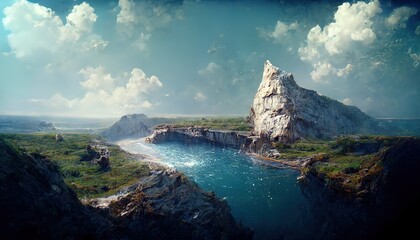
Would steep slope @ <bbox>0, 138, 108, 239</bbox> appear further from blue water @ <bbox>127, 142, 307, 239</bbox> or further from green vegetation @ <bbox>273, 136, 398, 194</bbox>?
green vegetation @ <bbox>273, 136, 398, 194</bbox>

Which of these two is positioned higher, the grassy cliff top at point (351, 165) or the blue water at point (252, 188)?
the grassy cliff top at point (351, 165)

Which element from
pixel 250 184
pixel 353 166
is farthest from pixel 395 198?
pixel 250 184

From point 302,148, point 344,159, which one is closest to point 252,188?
point 344,159

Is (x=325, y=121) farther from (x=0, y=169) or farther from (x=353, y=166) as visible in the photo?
(x=0, y=169)

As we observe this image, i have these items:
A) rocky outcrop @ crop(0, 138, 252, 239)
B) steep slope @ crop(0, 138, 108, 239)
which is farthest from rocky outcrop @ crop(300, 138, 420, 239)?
steep slope @ crop(0, 138, 108, 239)

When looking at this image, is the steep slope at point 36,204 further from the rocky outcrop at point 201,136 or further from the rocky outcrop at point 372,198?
the rocky outcrop at point 201,136

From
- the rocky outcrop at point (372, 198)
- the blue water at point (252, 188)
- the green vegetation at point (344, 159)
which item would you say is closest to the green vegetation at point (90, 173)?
the blue water at point (252, 188)
